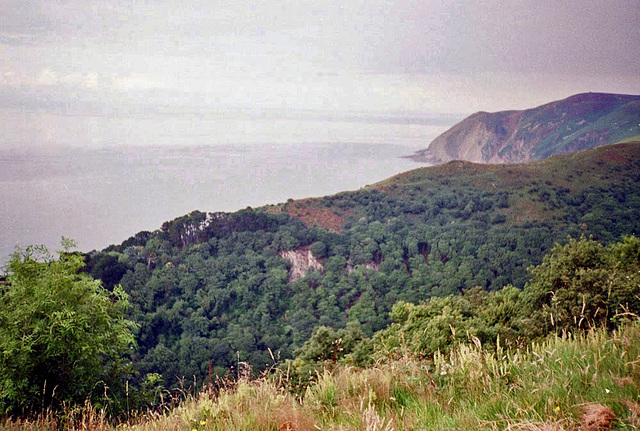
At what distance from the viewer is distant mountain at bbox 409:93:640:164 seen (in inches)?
3310

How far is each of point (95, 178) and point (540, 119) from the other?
95.2m

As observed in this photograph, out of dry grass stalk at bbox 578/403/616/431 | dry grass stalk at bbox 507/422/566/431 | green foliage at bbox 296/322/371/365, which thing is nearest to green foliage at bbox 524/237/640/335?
green foliage at bbox 296/322/371/365

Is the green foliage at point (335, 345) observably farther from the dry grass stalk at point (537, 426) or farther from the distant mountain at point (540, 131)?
the distant mountain at point (540, 131)

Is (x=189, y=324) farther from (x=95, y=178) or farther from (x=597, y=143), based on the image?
(x=597, y=143)

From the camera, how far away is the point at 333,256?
139 feet

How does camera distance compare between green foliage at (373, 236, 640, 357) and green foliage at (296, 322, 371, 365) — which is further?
green foliage at (296, 322, 371, 365)

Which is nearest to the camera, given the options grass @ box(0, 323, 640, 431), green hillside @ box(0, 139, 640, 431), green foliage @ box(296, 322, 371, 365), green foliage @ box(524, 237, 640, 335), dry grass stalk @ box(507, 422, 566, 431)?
dry grass stalk @ box(507, 422, 566, 431)

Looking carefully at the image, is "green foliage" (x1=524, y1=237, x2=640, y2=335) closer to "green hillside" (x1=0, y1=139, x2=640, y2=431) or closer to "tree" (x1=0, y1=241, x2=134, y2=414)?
"green hillside" (x1=0, y1=139, x2=640, y2=431)

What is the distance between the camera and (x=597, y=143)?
81.8 metres

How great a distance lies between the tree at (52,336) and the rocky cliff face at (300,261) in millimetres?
32977

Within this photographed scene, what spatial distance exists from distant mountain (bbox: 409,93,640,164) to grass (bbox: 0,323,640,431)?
89.1m

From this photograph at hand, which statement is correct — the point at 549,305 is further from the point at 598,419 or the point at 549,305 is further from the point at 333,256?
the point at 333,256

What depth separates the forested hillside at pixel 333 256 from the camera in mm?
32219

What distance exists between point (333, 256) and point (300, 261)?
3.40 metres
